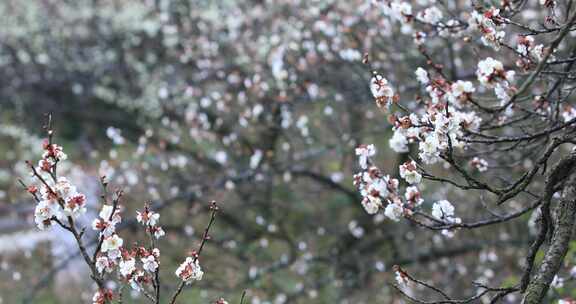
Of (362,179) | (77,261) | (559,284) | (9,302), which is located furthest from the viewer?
(77,261)

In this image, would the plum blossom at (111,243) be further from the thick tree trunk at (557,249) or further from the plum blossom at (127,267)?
the thick tree trunk at (557,249)

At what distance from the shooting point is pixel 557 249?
2.36 metres

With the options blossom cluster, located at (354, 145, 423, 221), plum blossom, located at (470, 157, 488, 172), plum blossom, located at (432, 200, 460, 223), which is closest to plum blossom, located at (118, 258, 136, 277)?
blossom cluster, located at (354, 145, 423, 221)

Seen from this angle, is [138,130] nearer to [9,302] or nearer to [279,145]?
[279,145]

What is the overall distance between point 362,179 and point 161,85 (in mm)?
9457

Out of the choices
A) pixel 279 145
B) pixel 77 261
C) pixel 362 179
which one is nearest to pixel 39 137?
pixel 77 261

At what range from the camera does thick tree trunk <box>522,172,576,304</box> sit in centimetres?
227

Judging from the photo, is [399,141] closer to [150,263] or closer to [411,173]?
[411,173]

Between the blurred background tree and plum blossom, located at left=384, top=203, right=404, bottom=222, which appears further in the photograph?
the blurred background tree

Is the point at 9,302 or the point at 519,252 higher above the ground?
the point at 9,302

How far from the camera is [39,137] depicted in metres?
13.7

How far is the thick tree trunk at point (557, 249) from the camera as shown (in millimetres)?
2270

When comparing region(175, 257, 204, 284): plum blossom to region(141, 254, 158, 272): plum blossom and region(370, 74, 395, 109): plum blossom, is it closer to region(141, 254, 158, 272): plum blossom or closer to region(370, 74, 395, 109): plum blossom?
region(141, 254, 158, 272): plum blossom

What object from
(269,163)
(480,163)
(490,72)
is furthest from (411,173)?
(269,163)
